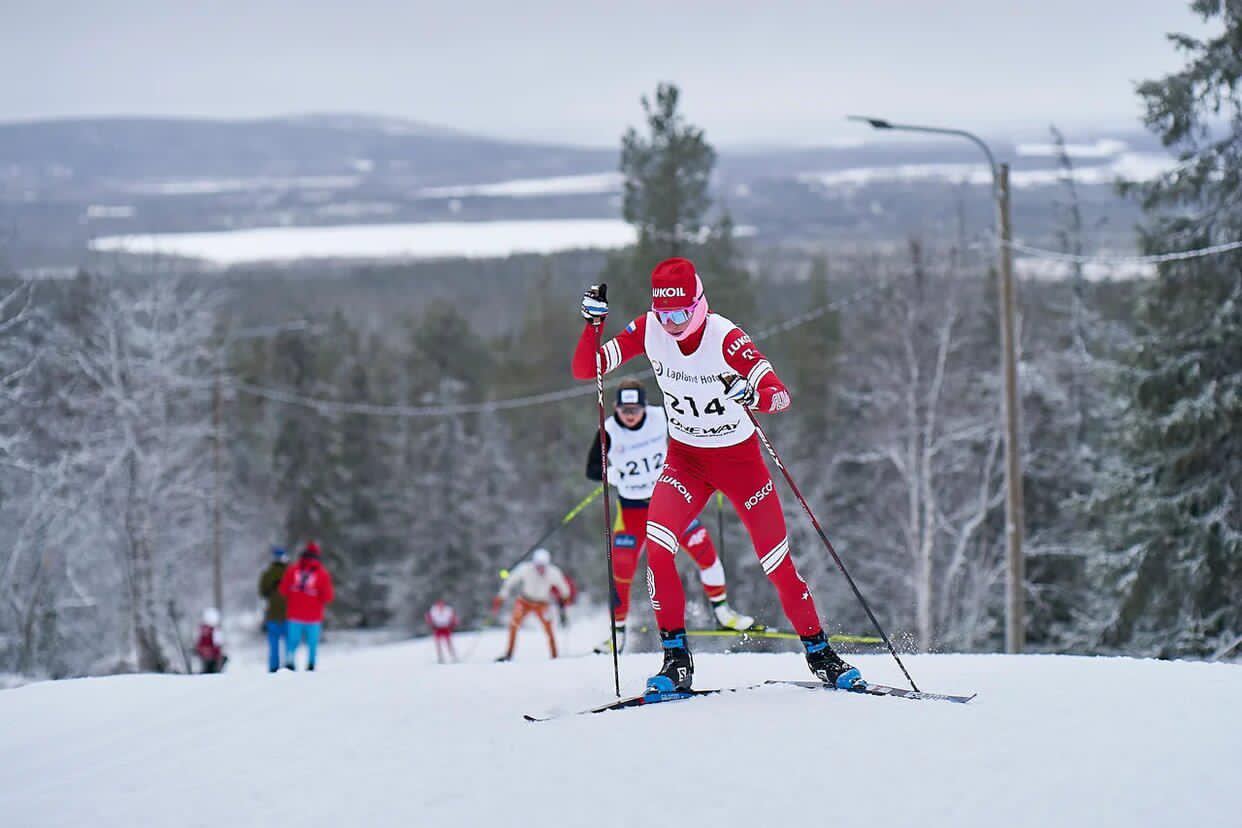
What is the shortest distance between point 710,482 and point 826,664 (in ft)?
3.78

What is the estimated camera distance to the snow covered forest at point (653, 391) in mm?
19828

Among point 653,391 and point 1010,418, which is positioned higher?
point 1010,418

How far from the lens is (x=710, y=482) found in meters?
7.22

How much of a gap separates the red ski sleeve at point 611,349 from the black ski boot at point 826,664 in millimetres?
1838

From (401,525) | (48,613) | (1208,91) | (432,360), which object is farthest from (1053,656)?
(432,360)

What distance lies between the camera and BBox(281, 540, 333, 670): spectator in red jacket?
582 inches

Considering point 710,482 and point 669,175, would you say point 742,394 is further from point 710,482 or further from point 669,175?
point 669,175

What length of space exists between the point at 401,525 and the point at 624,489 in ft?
128

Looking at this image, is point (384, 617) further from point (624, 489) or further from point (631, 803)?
point (631, 803)

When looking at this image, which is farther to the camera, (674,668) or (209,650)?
(209,650)

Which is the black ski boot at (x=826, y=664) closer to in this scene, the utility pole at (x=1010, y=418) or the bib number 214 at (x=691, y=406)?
the bib number 214 at (x=691, y=406)

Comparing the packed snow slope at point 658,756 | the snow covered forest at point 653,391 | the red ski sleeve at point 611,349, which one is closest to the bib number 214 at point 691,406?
the red ski sleeve at point 611,349

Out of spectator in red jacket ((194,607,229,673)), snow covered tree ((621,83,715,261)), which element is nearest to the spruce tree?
snow covered tree ((621,83,715,261))

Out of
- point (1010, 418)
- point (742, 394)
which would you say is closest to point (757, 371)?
point (742, 394)
